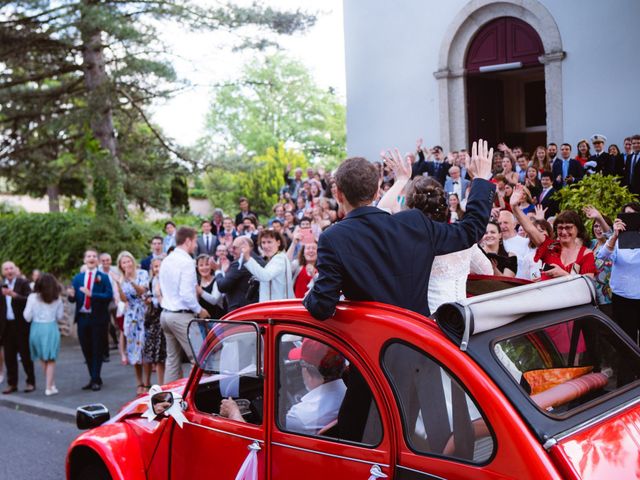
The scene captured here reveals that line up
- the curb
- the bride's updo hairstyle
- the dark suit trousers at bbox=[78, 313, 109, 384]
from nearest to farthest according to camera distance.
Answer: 1. the bride's updo hairstyle
2. the curb
3. the dark suit trousers at bbox=[78, 313, 109, 384]

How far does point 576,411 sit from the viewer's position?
2.93 meters

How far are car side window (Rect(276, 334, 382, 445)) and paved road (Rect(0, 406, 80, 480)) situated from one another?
4.46m

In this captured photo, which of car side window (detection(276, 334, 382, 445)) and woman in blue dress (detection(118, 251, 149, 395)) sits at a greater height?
car side window (detection(276, 334, 382, 445))

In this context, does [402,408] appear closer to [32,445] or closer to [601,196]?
[32,445]

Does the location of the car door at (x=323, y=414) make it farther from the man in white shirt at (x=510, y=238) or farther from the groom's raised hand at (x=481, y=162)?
the man in white shirt at (x=510, y=238)

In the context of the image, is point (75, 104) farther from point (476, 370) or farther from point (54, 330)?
point (476, 370)

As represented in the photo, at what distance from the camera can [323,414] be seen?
11.2ft

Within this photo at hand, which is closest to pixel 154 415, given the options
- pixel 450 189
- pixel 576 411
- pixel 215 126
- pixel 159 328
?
pixel 576 411

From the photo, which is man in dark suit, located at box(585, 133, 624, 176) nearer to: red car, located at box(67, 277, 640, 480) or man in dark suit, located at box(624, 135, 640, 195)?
man in dark suit, located at box(624, 135, 640, 195)

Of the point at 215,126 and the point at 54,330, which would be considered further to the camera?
the point at 215,126

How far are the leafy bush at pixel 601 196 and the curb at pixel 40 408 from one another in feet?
23.8

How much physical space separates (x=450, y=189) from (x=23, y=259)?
1322 cm

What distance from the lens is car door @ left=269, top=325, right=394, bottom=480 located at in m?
3.06

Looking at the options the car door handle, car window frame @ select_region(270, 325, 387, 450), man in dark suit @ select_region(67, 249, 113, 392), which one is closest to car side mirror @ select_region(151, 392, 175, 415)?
car window frame @ select_region(270, 325, 387, 450)
